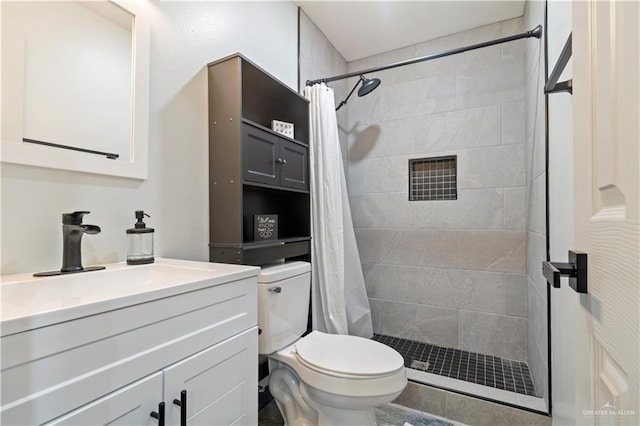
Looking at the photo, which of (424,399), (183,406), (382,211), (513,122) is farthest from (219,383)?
(513,122)

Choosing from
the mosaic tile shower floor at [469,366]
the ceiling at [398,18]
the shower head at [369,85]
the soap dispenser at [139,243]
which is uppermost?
the ceiling at [398,18]

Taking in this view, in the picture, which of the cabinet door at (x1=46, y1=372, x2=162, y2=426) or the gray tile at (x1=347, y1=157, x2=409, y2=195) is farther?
the gray tile at (x1=347, y1=157, x2=409, y2=195)

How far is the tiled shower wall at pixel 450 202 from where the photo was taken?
6.65ft

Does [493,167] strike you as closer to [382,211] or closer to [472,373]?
[382,211]

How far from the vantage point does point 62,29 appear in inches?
36.9

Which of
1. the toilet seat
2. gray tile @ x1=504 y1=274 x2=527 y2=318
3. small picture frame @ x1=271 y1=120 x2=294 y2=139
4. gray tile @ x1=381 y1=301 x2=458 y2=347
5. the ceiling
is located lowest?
gray tile @ x1=381 y1=301 x2=458 y2=347

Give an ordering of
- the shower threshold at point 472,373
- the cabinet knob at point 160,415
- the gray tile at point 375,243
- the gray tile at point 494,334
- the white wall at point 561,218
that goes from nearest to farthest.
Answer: the cabinet knob at point 160,415, the white wall at point 561,218, the shower threshold at point 472,373, the gray tile at point 494,334, the gray tile at point 375,243

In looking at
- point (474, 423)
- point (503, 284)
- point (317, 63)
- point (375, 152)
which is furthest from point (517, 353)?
point (317, 63)

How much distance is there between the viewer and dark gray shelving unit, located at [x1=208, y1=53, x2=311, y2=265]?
4.25 feet

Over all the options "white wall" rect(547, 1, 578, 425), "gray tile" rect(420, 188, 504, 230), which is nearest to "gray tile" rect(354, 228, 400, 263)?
"gray tile" rect(420, 188, 504, 230)

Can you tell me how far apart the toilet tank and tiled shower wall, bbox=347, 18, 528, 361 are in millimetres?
1156

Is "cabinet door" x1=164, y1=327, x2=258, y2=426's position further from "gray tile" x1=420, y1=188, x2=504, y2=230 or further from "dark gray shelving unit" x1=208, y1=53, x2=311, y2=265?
"gray tile" x1=420, y1=188, x2=504, y2=230

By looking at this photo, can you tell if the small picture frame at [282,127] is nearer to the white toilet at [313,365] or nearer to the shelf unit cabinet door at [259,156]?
the shelf unit cabinet door at [259,156]

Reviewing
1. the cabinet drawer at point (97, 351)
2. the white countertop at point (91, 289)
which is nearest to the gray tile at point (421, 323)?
the white countertop at point (91, 289)
